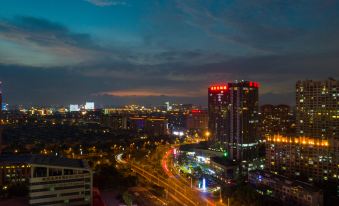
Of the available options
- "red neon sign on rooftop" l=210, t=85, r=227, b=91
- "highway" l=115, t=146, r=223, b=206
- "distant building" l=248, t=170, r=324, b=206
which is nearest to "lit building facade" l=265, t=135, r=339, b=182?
"distant building" l=248, t=170, r=324, b=206

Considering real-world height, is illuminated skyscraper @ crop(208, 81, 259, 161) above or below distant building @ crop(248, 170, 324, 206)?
above

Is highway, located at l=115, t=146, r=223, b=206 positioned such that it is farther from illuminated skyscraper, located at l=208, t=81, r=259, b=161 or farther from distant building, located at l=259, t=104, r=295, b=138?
distant building, located at l=259, t=104, r=295, b=138

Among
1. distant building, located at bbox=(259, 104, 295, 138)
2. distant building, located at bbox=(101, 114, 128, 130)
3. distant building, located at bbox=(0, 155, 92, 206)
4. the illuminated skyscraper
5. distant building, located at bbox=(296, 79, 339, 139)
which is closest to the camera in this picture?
distant building, located at bbox=(0, 155, 92, 206)

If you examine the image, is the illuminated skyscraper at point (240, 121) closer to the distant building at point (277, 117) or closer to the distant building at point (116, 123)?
the distant building at point (277, 117)

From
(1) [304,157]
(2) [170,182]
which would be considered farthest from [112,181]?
(1) [304,157]

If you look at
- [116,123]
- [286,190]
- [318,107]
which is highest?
[318,107]

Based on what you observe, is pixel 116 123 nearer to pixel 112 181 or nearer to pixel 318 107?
pixel 318 107
